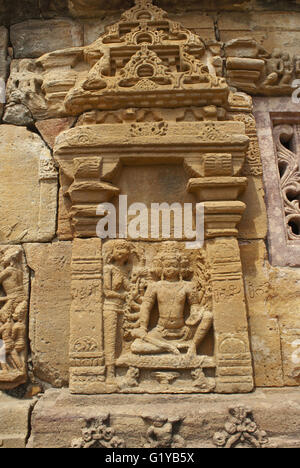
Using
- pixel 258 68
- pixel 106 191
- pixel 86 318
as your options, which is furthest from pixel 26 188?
Answer: pixel 258 68

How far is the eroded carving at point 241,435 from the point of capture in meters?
2.59

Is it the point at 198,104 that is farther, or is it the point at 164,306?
the point at 198,104

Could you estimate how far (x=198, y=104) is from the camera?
11.4 ft

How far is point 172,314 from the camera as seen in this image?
10.0 feet

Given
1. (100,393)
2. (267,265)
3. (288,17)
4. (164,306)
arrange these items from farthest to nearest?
(288,17), (267,265), (164,306), (100,393)

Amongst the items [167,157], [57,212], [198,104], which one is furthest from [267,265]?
[57,212]

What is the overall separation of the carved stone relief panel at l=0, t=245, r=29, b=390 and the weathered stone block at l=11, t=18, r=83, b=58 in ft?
7.16

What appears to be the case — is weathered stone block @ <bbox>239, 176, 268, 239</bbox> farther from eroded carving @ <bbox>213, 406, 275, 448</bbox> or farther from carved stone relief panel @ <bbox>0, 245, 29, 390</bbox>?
carved stone relief panel @ <bbox>0, 245, 29, 390</bbox>

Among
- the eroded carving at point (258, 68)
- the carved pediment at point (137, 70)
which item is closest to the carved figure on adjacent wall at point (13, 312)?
the carved pediment at point (137, 70)

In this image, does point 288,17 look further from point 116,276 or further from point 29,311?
point 29,311

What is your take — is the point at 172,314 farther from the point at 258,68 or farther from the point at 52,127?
the point at 258,68

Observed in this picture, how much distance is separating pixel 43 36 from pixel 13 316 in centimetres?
295
